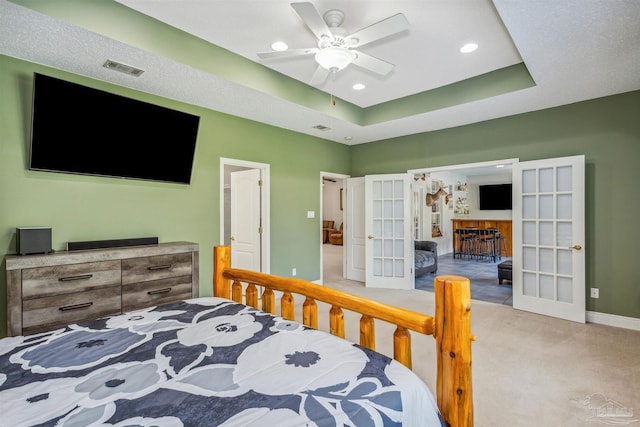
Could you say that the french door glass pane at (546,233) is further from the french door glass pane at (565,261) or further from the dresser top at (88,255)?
the dresser top at (88,255)

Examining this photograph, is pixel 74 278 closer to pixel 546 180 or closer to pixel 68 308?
pixel 68 308

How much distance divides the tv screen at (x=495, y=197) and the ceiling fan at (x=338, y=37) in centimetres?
801

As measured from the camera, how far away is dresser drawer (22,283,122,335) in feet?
7.61

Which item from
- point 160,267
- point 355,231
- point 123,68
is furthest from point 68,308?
point 355,231

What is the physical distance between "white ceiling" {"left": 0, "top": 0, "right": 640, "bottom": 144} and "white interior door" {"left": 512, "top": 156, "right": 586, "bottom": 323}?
856 millimetres

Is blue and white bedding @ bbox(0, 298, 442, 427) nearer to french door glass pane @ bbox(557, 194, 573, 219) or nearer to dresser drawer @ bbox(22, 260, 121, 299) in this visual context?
dresser drawer @ bbox(22, 260, 121, 299)

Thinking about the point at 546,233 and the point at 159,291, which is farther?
the point at 546,233

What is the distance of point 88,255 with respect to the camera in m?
2.58

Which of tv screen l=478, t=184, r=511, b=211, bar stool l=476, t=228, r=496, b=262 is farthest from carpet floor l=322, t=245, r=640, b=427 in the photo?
tv screen l=478, t=184, r=511, b=211

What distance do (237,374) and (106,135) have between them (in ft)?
9.19

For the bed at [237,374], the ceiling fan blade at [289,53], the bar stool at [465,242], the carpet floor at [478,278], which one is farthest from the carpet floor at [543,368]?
the bar stool at [465,242]

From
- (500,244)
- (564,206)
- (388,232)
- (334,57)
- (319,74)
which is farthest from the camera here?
(500,244)

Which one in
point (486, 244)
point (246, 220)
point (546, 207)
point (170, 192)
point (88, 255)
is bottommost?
point (486, 244)

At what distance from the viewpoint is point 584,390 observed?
2.23 meters
